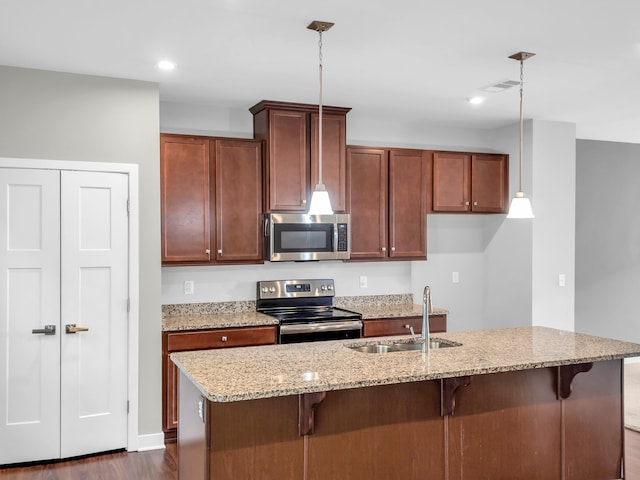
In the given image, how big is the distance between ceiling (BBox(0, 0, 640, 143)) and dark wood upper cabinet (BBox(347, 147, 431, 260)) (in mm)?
531

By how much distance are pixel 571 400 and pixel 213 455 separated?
2027 millimetres

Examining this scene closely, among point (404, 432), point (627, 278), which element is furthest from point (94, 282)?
point (627, 278)

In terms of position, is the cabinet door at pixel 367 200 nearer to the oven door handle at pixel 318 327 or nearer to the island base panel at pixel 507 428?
the oven door handle at pixel 318 327

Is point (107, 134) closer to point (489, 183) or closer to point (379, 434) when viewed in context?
point (379, 434)

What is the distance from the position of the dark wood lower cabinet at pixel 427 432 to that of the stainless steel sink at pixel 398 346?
47 centimetres

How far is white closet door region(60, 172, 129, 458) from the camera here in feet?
13.0

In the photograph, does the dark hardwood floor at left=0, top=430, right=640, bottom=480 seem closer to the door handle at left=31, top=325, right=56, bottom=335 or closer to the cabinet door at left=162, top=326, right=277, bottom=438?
the cabinet door at left=162, top=326, right=277, bottom=438

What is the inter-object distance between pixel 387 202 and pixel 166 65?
230cm

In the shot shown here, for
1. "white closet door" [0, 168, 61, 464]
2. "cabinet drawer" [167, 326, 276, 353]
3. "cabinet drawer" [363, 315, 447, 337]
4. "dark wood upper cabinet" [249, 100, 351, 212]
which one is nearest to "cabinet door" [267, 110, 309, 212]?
"dark wood upper cabinet" [249, 100, 351, 212]

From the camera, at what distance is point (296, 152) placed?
4.79m

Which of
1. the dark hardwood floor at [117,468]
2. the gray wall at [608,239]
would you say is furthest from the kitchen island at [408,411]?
the gray wall at [608,239]

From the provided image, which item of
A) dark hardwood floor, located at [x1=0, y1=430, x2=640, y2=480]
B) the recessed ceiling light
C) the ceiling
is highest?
the ceiling

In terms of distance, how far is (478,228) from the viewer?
602cm

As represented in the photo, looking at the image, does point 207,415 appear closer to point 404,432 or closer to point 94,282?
point 404,432
